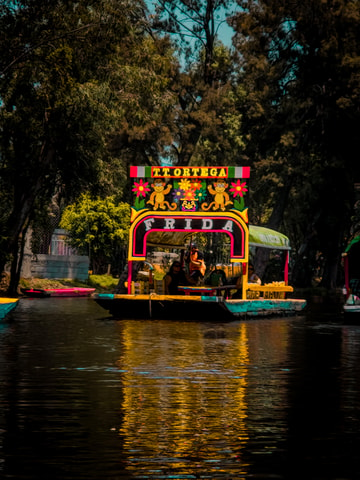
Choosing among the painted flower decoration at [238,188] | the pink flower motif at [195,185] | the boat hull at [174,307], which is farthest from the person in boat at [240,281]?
the pink flower motif at [195,185]

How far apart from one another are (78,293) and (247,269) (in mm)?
20846

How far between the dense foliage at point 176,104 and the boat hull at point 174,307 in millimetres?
7596

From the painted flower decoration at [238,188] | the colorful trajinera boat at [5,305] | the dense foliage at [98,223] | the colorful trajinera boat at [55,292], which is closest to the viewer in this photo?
the colorful trajinera boat at [5,305]

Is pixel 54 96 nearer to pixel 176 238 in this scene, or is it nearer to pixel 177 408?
pixel 176 238

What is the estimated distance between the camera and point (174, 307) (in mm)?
29922

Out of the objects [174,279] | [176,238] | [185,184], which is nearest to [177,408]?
[174,279]

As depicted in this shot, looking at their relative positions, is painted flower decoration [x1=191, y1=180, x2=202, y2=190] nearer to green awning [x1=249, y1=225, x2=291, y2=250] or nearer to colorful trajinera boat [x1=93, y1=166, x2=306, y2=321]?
colorful trajinera boat [x1=93, y1=166, x2=306, y2=321]

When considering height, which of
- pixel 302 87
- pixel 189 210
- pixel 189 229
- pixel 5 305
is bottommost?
pixel 5 305

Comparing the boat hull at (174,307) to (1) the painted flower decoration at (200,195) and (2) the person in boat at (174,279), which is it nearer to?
(2) the person in boat at (174,279)

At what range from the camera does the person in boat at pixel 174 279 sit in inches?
1218

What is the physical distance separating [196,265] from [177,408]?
2037 cm

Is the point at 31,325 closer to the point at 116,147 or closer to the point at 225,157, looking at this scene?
the point at 116,147

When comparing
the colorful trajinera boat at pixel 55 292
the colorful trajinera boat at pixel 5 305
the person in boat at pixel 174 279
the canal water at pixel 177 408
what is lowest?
the canal water at pixel 177 408

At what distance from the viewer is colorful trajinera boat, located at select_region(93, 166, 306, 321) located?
3006cm
